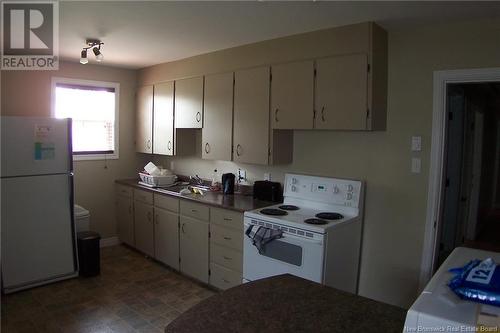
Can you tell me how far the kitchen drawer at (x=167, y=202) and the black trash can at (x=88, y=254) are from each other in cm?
73

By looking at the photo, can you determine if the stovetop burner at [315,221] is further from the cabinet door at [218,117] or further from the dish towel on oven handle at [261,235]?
the cabinet door at [218,117]

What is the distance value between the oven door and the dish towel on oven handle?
0.03 m

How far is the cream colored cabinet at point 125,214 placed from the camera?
4529 millimetres

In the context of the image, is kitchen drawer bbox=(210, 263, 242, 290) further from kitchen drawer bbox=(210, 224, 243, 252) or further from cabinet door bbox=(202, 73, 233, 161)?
cabinet door bbox=(202, 73, 233, 161)

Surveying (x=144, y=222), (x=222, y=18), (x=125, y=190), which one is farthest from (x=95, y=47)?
(x=144, y=222)

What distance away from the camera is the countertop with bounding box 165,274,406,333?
1.10 meters

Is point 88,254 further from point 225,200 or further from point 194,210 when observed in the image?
point 225,200

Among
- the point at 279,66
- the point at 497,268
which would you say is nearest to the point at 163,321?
the point at 279,66

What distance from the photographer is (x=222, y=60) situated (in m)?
3.65

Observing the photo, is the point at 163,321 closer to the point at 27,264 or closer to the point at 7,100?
the point at 27,264

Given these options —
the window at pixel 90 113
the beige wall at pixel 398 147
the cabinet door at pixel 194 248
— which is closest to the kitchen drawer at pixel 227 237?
the cabinet door at pixel 194 248

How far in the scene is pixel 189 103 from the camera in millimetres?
4035

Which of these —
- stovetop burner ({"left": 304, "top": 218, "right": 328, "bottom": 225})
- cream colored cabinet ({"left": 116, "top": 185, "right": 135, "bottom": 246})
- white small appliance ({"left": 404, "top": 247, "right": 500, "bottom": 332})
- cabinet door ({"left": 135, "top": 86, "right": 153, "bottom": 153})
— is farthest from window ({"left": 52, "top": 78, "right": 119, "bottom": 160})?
white small appliance ({"left": 404, "top": 247, "right": 500, "bottom": 332})

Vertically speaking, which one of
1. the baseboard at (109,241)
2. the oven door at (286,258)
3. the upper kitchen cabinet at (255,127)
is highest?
the upper kitchen cabinet at (255,127)
